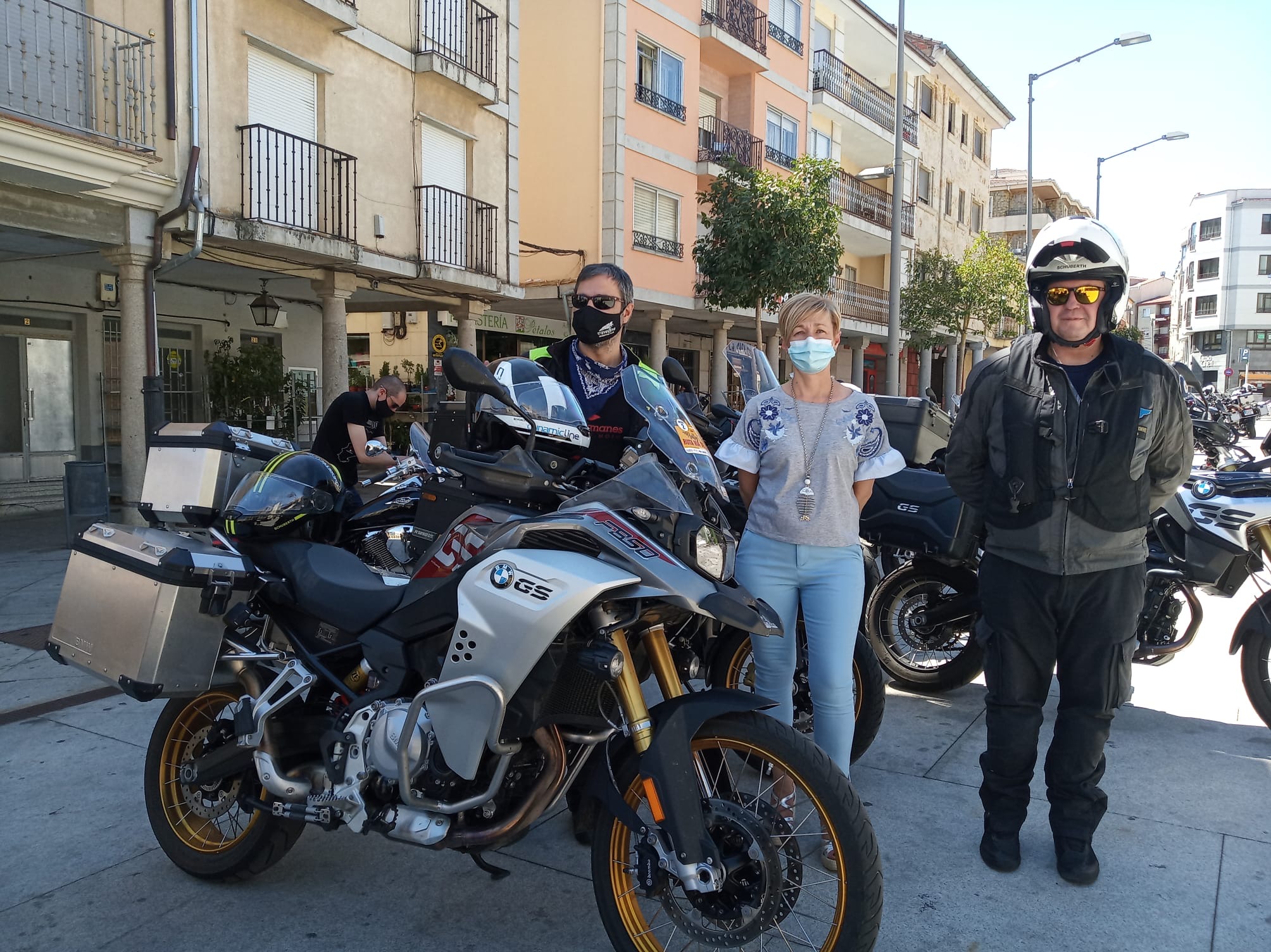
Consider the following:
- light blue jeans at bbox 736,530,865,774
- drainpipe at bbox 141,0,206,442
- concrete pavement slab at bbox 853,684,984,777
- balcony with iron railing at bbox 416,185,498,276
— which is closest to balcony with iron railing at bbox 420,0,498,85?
balcony with iron railing at bbox 416,185,498,276

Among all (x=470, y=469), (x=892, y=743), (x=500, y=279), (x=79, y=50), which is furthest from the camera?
(x=500, y=279)

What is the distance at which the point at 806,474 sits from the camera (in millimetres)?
3166

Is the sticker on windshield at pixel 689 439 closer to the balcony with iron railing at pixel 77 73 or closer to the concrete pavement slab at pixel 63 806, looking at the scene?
the concrete pavement slab at pixel 63 806

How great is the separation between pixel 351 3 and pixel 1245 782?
12783mm

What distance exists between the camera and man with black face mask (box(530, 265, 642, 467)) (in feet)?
11.8

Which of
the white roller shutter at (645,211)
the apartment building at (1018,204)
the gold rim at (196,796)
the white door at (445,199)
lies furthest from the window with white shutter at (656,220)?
the apartment building at (1018,204)

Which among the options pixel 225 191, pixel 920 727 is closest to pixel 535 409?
pixel 920 727

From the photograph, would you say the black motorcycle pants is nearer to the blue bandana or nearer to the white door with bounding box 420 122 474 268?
the blue bandana

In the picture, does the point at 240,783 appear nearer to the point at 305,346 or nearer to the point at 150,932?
the point at 150,932

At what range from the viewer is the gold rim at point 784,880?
2277 mm

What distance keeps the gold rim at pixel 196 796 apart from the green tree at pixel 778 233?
1383 cm

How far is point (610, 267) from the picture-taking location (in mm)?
3787

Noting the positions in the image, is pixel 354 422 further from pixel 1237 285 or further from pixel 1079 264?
pixel 1237 285

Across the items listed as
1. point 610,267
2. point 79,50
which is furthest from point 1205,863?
point 79,50
